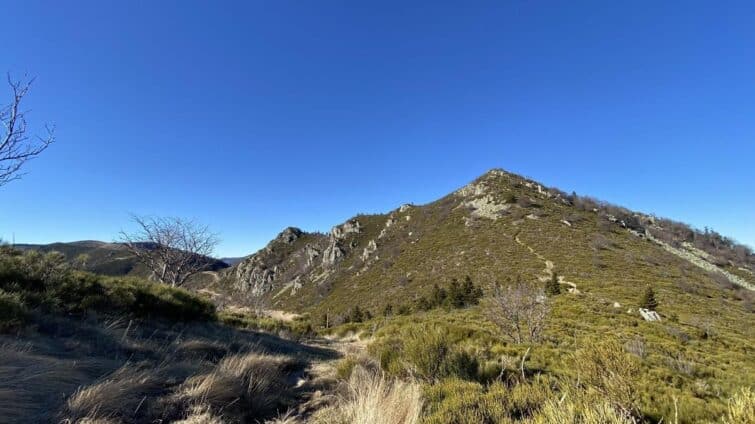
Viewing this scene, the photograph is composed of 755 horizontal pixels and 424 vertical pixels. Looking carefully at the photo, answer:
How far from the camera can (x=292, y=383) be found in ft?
20.9

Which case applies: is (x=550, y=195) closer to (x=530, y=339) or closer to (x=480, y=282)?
(x=480, y=282)

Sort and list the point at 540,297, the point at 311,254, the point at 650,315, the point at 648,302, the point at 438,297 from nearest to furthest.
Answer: the point at 540,297 → the point at 650,315 → the point at 648,302 → the point at 438,297 → the point at 311,254

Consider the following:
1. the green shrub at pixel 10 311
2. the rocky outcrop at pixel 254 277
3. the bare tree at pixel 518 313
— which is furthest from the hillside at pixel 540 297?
the green shrub at pixel 10 311

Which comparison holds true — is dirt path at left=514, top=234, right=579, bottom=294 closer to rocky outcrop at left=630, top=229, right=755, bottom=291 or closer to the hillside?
the hillside

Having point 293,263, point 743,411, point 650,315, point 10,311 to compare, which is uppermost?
point 293,263

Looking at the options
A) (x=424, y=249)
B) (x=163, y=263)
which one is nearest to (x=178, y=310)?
(x=163, y=263)

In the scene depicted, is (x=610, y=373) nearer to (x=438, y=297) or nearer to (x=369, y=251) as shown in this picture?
(x=438, y=297)

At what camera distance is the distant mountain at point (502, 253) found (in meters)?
34.5

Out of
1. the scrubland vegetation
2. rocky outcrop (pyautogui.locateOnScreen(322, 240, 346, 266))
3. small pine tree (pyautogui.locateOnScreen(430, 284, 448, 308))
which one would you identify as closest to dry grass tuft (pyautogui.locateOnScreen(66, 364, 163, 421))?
the scrubland vegetation

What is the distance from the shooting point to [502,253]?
136ft

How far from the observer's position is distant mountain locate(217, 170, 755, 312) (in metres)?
34.5

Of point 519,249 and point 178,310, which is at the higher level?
point 519,249

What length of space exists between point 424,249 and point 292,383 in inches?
1974

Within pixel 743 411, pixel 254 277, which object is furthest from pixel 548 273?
pixel 254 277
